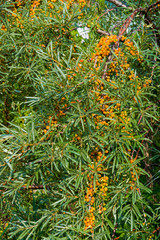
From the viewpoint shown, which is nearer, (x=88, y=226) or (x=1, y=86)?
(x=88, y=226)

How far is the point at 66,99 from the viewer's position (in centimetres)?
122

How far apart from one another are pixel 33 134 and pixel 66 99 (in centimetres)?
24

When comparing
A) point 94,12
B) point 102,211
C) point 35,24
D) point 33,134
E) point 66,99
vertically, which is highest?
point 94,12

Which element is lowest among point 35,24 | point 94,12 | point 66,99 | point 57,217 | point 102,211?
point 57,217

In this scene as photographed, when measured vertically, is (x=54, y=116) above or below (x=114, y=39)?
below

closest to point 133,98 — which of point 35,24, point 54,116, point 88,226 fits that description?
point 54,116

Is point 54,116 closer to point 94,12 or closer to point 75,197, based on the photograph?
point 75,197

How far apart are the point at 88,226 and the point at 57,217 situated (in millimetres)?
161

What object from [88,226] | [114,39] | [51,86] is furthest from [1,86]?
[88,226]

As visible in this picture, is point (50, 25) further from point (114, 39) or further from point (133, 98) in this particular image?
point (133, 98)

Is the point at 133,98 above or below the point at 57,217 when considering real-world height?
above

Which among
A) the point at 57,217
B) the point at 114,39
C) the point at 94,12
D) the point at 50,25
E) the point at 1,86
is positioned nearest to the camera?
the point at 57,217

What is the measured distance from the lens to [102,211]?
4.01 feet

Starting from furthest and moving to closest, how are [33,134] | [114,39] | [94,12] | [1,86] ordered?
1. [94,12]
2. [1,86]
3. [114,39]
4. [33,134]
